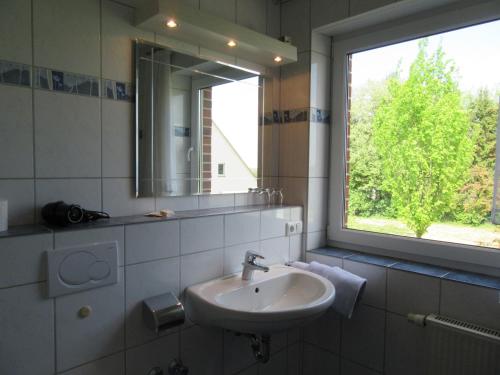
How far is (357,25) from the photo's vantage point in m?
2.04

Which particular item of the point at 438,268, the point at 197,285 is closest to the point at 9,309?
the point at 197,285

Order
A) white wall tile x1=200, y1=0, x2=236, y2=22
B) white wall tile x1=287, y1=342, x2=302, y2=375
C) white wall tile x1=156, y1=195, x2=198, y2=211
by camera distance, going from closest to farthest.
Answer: white wall tile x1=156, y1=195, x2=198, y2=211, white wall tile x1=200, y1=0, x2=236, y2=22, white wall tile x1=287, y1=342, x2=302, y2=375

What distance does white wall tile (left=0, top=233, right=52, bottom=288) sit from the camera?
3.67 ft

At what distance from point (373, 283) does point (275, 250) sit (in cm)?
52

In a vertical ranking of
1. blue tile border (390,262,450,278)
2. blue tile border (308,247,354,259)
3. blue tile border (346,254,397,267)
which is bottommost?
blue tile border (390,262,450,278)

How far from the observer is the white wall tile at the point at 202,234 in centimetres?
157

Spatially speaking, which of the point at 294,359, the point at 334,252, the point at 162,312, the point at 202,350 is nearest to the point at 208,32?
the point at 162,312

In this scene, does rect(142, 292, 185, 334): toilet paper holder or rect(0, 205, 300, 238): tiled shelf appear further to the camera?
rect(142, 292, 185, 334): toilet paper holder

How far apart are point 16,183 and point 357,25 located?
1.85 meters

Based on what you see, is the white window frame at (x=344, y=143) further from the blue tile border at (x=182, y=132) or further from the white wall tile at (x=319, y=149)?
the blue tile border at (x=182, y=132)

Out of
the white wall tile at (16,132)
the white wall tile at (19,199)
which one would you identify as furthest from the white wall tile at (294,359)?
the white wall tile at (16,132)

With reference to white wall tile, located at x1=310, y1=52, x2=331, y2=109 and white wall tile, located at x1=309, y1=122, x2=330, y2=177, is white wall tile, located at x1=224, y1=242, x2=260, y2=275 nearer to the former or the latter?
white wall tile, located at x1=309, y1=122, x2=330, y2=177

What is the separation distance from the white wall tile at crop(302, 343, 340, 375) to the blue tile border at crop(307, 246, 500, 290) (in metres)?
0.55

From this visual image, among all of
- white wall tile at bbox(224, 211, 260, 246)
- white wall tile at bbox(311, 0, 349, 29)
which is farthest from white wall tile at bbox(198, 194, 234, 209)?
white wall tile at bbox(311, 0, 349, 29)
